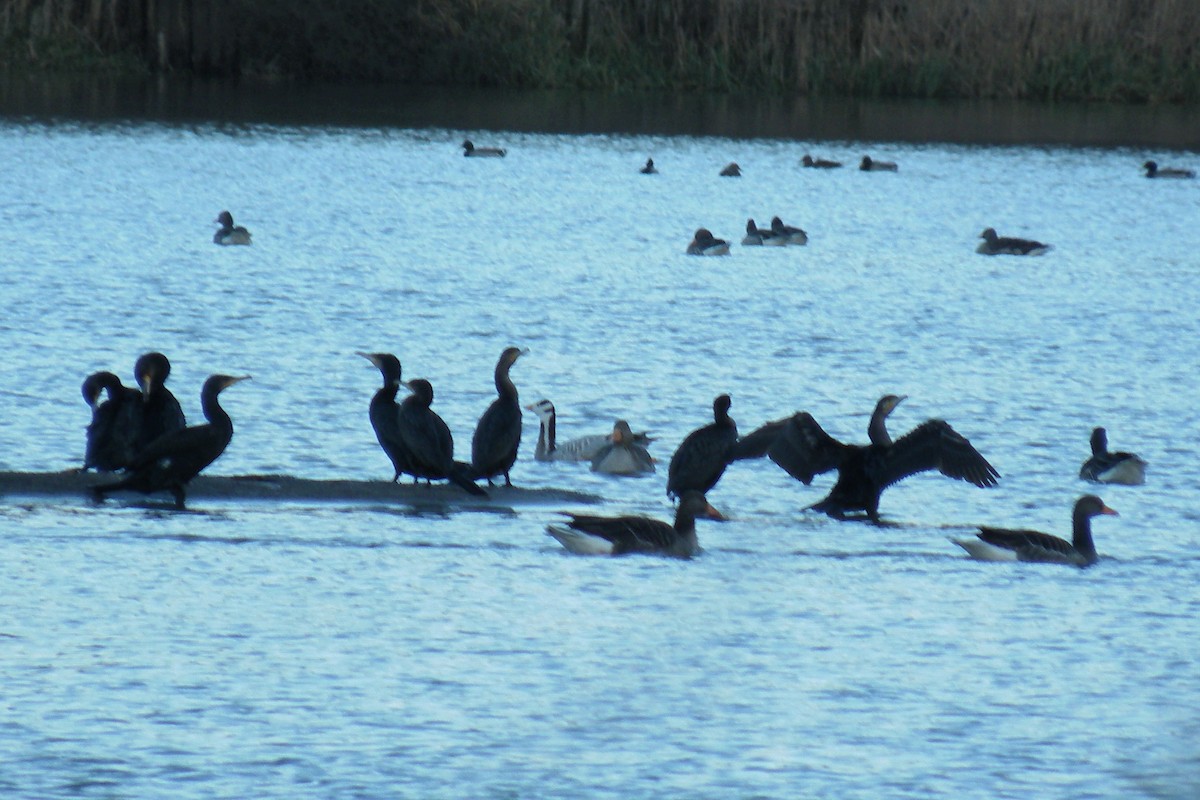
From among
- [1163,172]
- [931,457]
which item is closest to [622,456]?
[931,457]

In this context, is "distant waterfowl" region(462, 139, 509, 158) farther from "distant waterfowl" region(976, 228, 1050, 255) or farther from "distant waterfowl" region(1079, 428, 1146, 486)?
"distant waterfowl" region(1079, 428, 1146, 486)

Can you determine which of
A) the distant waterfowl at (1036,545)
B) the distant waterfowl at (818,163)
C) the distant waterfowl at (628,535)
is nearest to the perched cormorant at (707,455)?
the distant waterfowl at (628,535)

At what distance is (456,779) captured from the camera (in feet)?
20.4

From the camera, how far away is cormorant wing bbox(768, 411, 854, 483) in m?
9.73

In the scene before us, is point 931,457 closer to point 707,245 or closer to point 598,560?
point 598,560

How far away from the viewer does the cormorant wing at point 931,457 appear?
32.0ft

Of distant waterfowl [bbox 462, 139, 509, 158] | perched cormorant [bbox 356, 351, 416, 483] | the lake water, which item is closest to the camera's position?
the lake water

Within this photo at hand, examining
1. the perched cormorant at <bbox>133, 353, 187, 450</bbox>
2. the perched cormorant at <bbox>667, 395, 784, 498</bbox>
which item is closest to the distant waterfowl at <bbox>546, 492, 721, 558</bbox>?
the perched cormorant at <bbox>667, 395, 784, 498</bbox>

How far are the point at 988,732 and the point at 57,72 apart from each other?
39235 mm

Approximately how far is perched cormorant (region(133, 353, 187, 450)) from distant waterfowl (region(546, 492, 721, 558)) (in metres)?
1.90

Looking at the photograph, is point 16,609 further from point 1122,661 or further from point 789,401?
point 789,401

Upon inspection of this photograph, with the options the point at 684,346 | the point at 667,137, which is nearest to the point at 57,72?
the point at 667,137

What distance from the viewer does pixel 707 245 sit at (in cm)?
2147

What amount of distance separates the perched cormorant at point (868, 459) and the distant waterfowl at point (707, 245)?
460 inches
